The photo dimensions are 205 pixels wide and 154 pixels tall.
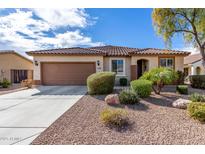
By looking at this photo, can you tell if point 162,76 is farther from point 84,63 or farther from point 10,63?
point 10,63

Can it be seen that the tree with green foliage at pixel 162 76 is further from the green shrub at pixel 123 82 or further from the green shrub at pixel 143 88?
the green shrub at pixel 123 82

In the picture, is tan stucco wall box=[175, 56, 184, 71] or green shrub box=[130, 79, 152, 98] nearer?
green shrub box=[130, 79, 152, 98]

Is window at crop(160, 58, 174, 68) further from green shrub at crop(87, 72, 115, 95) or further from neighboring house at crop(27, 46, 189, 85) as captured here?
green shrub at crop(87, 72, 115, 95)

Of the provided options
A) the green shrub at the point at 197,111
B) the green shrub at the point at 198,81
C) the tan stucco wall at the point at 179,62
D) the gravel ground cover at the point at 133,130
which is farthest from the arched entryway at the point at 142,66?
the green shrub at the point at 197,111

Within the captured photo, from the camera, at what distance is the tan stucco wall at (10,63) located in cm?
2125

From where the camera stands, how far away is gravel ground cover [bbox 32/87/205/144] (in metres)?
4.29

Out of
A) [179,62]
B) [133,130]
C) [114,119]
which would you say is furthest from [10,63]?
[133,130]

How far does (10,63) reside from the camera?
74.2 feet

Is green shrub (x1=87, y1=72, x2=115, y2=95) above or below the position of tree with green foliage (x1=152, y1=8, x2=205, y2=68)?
below

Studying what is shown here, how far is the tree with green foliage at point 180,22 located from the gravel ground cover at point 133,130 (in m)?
9.42

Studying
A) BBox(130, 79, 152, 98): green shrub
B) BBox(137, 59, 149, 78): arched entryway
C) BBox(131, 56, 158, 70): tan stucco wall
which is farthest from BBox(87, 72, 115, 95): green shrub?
BBox(137, 59, 149, 78): arched entryway

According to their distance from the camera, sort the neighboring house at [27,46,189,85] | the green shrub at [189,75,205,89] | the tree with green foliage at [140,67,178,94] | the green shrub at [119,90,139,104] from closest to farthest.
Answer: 1. the green shrub at [119,90,139,104]
2. the tree with green foliage at [140,67,178,94]
3. the green shrub at [189,75,205,89]
4. the neighboring house at [27,46,189,85]
